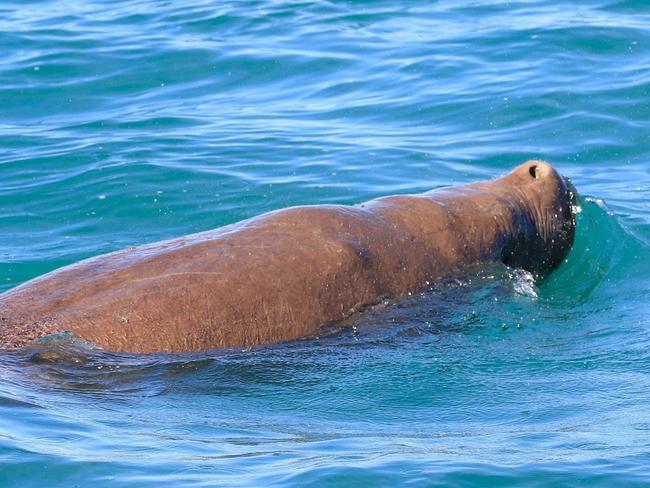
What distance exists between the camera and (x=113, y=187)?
13234mm

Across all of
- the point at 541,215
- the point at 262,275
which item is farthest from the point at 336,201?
the point at 262,275

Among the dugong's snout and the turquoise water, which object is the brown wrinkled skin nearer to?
the turquoise water

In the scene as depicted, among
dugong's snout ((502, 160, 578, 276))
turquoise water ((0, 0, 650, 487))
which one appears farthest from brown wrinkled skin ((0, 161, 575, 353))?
dugong's snout ((502, 160, 578, 276))

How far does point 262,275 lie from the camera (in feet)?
25.5

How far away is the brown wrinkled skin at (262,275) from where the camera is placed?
24.1 feet

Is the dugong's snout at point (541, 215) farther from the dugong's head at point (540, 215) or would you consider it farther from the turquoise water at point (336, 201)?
the turquoise water at point (336, 201)

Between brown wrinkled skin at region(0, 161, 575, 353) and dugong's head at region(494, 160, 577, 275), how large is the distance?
0.23 m

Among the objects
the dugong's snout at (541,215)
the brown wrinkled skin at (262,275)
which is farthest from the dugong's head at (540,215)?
the brown wrinkled skin at (262,275)

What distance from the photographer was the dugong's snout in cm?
950

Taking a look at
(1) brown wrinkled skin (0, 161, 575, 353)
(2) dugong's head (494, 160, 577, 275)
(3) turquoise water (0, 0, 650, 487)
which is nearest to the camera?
(3) turquoise water (0, 0, 650, 487)

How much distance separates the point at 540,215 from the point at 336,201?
10.9 ft

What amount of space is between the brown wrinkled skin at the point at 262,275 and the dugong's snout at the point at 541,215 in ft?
0.91

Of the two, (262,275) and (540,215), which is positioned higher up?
(262,275)

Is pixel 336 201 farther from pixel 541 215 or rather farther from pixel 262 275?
pixel 262 275
